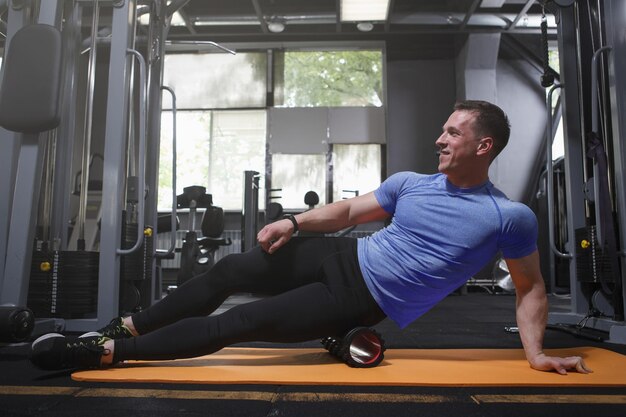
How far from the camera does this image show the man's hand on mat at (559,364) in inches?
65.7

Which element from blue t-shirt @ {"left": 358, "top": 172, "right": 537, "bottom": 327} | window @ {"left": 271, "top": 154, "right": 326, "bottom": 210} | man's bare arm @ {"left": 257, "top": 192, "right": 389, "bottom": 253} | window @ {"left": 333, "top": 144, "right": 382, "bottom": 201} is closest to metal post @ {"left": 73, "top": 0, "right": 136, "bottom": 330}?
man's bare arm @ {"left": 257, "top": 192, "right": 389, "bottom": 253}

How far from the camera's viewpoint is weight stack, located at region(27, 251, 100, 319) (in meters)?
2.81

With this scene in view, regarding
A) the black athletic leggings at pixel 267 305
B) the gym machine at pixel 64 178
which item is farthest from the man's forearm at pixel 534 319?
the gym machine at pixel 64 178

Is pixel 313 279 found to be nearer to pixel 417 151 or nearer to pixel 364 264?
pixel 364 264

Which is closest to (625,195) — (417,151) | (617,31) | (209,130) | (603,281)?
(603,281)

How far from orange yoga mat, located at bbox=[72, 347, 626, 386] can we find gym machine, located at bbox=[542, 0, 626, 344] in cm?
84

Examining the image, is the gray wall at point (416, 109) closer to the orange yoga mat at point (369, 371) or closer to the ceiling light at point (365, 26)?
the ceiling light at point (365, 26)

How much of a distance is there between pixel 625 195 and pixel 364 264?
1642 millimetres

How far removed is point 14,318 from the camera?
2100 mm

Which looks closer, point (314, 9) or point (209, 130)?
point (314, 9)

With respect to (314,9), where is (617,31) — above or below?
below

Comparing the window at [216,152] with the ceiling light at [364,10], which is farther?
the window at [216,152]

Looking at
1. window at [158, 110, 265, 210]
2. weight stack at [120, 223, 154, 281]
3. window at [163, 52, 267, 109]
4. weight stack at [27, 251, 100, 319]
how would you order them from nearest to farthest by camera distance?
weight stack at [27, 251, 100, 319]
weight stack at [120, 223, 154, 281]
window at [158, 110, 265, 210]
window at [163, 52, 267, 109]

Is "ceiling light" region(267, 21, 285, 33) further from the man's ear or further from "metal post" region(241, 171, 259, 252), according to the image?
the man's ear
